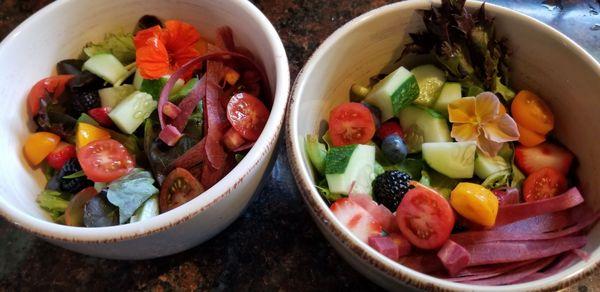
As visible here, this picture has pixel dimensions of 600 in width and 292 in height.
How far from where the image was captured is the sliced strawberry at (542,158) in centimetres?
113

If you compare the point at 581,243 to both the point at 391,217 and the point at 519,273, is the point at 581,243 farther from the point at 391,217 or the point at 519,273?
the point at 391,217

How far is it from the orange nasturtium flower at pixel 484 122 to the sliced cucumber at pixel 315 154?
0.30 m

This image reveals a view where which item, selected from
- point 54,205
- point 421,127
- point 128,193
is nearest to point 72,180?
point 54,205

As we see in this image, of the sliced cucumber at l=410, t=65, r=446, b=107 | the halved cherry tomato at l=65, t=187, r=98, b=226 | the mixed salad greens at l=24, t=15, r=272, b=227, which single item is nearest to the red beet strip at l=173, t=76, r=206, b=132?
the mixed salad greens at l=24, t=15, r=272, b=227

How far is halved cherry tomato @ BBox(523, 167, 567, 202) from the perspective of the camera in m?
1.10

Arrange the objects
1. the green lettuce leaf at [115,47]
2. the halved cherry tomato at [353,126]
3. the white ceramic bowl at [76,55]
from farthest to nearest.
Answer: the green lettuce leaf at [115,47], the halved cherry tomato at [353,126], the white ceramic bowl at [76,55]

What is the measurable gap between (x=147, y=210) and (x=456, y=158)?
0.64m

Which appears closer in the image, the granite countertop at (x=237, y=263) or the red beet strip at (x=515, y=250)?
the red beet strip at (x=515, y=250)

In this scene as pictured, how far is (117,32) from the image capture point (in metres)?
1.32

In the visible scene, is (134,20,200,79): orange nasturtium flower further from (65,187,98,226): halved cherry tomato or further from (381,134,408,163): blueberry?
(381,134,408,163): blueberry

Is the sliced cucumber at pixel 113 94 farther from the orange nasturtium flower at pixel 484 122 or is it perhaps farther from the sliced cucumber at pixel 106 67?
the orange nasturtium flower at pixel 484 122

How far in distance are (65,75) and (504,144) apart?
1.02 metres

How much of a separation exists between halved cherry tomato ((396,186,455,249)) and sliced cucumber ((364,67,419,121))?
0.23 m

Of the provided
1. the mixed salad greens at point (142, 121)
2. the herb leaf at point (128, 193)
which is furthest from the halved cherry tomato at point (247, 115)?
the herb leaf at point (128, 193)
